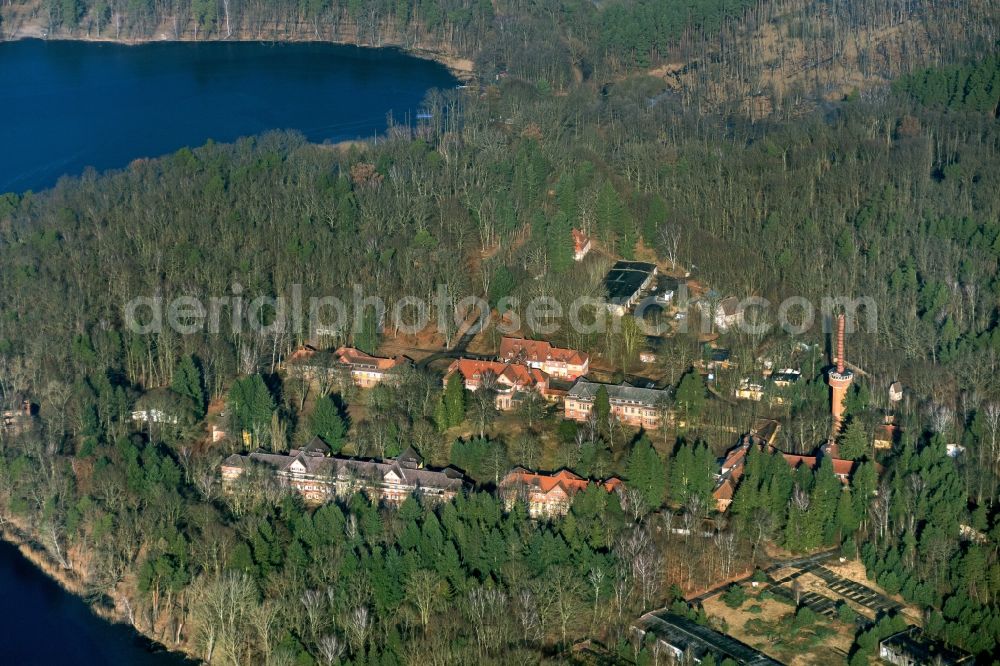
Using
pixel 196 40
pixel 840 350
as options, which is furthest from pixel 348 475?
pixel 196 40

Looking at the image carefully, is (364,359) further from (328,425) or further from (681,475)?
(681,475)

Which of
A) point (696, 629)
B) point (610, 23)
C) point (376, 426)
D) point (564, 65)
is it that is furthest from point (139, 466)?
point (610, 23)

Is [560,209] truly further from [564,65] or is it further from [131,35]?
[131,35]

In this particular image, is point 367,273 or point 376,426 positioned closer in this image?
point 376,426

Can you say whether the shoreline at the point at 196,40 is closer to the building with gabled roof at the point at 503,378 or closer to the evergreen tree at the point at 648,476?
the building with gabled roof at the point at 503,378

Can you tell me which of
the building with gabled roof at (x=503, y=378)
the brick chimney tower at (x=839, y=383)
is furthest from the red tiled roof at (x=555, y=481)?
the brick chimney tower at (x=839, y=383)

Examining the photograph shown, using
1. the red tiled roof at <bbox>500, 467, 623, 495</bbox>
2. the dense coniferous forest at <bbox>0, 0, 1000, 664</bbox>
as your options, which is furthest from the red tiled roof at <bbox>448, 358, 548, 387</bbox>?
the red tiled roof at <bbox>500, 467, 623, 495</bbox>

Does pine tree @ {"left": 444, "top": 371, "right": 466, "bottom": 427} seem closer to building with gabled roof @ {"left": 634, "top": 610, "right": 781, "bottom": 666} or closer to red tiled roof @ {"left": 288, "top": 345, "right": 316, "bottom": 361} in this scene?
red tiled roof @ {"left": 288, "top": 345, "right": 316, "bottom": 361}
